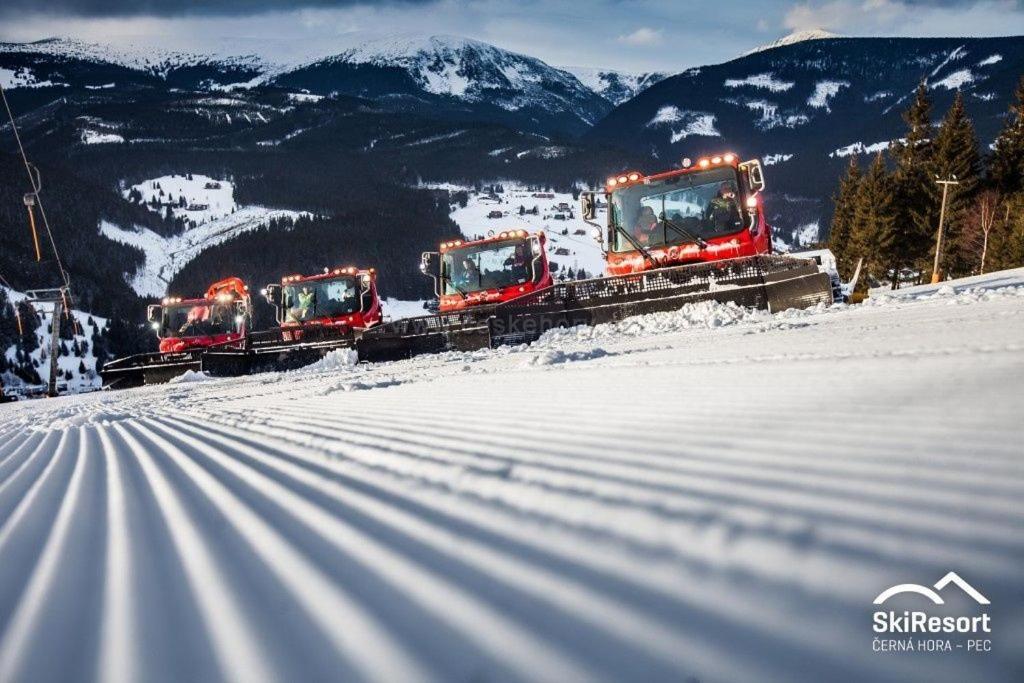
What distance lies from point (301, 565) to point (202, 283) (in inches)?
4006

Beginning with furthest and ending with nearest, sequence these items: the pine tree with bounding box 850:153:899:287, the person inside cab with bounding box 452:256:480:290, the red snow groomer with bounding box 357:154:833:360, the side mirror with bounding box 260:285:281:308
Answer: the pine tree with bounding box 850:153:899:287, the side mirror with bounding box 260:285:281:308, the person inside cab with bounding box 452:256:480:290, the red snow groomer with bounding box 357:154:833:360

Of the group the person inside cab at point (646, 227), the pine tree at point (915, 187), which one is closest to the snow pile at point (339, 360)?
the person inside cab at point (646, 227)

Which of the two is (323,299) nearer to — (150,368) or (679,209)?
(150,368)

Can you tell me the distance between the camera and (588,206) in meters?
9.13

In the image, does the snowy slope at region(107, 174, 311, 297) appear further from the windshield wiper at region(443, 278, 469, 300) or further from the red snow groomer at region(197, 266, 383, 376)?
the windshield wiper at region(443, 278, 469, 300)

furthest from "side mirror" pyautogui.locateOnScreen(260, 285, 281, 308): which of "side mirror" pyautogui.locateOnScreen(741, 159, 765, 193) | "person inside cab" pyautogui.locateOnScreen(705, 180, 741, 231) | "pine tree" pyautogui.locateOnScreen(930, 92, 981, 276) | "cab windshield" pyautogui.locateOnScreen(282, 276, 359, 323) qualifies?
"pine tree" pyautogui.locateOnScreen(930, 92, 981, 276)

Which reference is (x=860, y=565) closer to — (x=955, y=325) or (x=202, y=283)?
(x=955, y=325)

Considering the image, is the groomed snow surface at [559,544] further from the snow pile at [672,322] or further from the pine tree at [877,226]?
the pine tree at [877,226]

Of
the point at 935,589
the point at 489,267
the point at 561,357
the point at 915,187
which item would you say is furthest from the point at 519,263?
the point at 915,187

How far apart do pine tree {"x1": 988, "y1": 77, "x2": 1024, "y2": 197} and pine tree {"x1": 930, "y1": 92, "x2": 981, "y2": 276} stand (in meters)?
1.06

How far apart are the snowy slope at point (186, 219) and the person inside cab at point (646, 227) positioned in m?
97.3

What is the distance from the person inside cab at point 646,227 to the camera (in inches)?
363

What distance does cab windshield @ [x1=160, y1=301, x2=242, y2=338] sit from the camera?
15.8 m

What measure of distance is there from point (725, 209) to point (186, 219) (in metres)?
138
